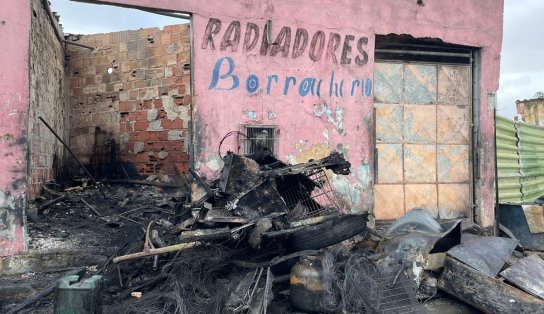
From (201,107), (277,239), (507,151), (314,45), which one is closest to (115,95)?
(201,107)

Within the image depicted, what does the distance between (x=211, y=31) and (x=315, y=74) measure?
6.10 feet

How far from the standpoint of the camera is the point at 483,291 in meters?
5.61

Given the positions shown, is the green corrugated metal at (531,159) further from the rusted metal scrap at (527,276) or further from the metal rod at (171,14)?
the metal rod at (171,14)

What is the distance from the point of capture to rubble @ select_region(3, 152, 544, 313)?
5.04 m

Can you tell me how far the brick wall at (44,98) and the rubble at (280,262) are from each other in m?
1.78

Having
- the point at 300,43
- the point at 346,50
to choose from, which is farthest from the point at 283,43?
the point at 346,50

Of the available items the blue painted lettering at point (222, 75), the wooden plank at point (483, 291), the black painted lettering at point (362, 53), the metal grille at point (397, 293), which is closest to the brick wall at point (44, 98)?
the blue painted lettering at point (222, 75)

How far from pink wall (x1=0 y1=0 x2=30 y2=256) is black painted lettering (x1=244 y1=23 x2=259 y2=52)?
3015 millimetres

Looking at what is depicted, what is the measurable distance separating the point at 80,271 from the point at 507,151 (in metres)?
8.91

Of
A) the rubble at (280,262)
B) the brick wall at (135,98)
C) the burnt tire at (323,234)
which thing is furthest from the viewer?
the brick wall at (135,98)

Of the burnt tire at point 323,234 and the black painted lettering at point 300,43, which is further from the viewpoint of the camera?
the black painted lettering at point 300,43

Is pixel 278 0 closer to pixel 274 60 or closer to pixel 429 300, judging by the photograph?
pixel 274 60

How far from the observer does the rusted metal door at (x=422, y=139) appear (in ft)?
28.0

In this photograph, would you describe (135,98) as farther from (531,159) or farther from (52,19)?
(531,159)
